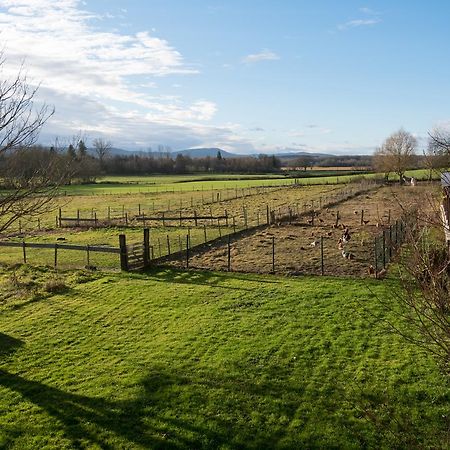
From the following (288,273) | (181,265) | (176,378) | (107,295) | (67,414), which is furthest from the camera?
(181,265)

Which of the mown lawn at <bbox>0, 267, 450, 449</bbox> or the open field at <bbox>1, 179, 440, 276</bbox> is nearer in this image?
the mown lawn at <bbox>0, 267, 450, 449</bbox>

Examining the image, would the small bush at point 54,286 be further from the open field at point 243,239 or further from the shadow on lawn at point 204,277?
the shadow on lawn at point 204,277

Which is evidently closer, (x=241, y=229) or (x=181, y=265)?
(x=181, y=265)

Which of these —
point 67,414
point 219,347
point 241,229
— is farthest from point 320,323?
point 241,229

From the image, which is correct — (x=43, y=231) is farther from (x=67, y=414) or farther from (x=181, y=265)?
(x=67, y=414)

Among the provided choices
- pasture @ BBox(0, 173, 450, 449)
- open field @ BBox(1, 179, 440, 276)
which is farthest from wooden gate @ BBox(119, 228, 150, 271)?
open field @ BBox(1, 179, 440, 276)

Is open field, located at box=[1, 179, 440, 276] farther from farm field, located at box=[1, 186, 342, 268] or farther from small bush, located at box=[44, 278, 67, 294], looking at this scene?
small bush, located at box=[44, 278, 67, 294]

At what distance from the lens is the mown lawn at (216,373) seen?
9828mm

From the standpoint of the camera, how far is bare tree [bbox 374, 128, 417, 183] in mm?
83281

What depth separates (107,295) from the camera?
19484 millimetres

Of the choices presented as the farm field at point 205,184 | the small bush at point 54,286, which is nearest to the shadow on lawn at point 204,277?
the small bush at point 54,286

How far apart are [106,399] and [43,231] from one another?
32.9m

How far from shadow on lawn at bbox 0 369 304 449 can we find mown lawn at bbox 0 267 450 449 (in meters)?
0.03

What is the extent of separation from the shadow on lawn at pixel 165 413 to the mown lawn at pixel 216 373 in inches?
1.3
